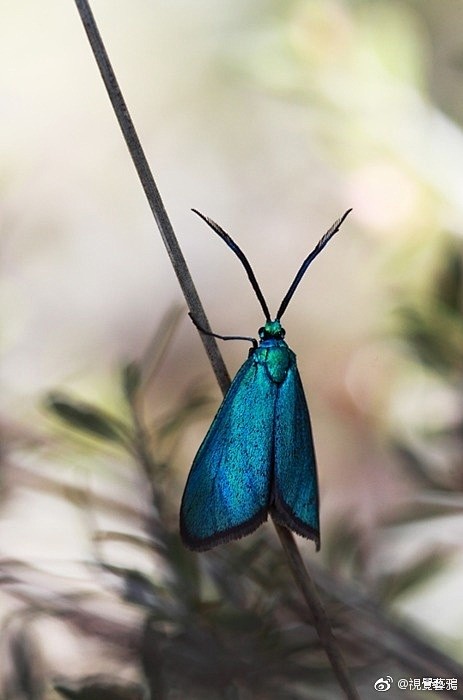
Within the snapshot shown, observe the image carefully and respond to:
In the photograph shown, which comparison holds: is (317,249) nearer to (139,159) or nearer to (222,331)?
(139,159)

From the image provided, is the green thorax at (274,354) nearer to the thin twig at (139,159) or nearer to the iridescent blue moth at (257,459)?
the iridescent blue moth at (257,459)

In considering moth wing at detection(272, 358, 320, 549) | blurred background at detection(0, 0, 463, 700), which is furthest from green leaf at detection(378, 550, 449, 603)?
moth wing at detection(272, 358, 320, 549)

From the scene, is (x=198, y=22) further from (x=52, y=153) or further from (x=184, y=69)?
(x=52, y=153)

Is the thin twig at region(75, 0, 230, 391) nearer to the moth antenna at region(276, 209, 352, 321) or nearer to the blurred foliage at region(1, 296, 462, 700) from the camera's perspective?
the moth antenna at region(276, 209, 352, 321)

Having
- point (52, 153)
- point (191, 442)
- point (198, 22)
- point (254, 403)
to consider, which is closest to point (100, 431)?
point (254, 403)

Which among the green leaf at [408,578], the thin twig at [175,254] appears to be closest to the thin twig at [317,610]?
the thin twig at [175,254]

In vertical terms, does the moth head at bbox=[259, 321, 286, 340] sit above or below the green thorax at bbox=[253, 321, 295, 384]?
above

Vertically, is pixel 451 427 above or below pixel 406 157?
below
